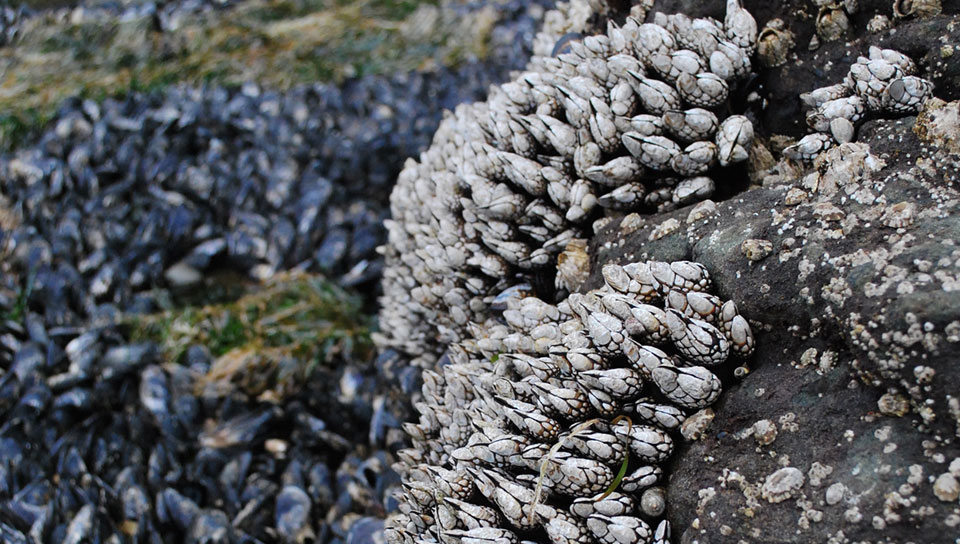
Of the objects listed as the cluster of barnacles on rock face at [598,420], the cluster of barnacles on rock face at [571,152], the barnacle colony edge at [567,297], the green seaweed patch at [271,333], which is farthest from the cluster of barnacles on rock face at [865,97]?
the green seaweed patch at [271,333]

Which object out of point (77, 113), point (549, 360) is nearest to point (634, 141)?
point (549, 360)

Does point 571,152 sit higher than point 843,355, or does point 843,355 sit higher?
point 571,152

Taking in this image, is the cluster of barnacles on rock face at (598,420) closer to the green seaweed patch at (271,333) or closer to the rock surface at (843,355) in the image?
Answer: the rock surface at (843,355)

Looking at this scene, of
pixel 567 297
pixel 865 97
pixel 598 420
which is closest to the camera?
pixel 598 420

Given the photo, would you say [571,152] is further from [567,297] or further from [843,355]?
[843,355]

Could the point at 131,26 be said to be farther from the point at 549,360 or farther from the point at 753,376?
the point at 753,376

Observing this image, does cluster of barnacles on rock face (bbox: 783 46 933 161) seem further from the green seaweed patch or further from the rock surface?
the green seaweed patch

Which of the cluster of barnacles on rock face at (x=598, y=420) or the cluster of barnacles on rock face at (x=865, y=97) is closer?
the cluster of barnacles on rock face at (x=598, y=420)

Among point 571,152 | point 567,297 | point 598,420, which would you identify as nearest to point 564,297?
point 567,297
